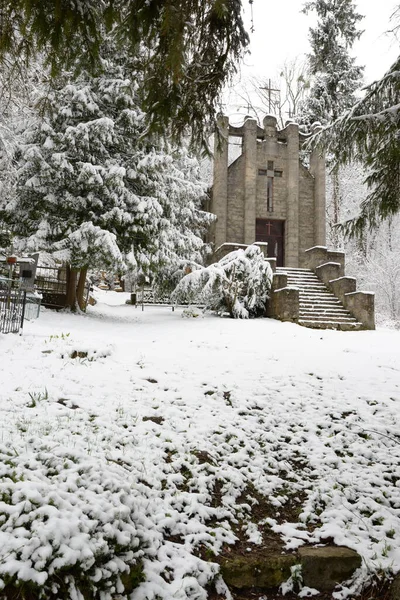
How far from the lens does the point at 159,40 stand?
11.5 ft

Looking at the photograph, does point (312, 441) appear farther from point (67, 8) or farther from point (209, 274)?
point (209, 274)

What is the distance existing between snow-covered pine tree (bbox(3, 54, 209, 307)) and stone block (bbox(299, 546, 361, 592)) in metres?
8.59

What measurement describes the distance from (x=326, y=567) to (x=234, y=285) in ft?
30.6

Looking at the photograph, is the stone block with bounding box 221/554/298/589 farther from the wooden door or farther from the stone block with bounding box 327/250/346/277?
the wooden door

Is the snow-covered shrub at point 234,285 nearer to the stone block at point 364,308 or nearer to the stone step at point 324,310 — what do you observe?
the stone step at point 324,310

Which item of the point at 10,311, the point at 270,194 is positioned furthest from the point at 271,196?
the point at 10,311

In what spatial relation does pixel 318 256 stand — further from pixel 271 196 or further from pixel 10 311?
pixel 10 311

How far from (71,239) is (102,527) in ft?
29.6

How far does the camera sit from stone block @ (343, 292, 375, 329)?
1227cm

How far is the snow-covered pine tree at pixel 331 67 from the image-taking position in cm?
2138

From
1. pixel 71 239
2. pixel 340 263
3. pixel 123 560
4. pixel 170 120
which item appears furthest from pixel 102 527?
pixel 340 263

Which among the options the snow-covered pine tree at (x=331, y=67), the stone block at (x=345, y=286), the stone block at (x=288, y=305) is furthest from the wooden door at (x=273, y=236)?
the stone block at (x=288, y=305)

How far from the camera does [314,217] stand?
19.6 meters

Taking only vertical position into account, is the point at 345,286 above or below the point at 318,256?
below
